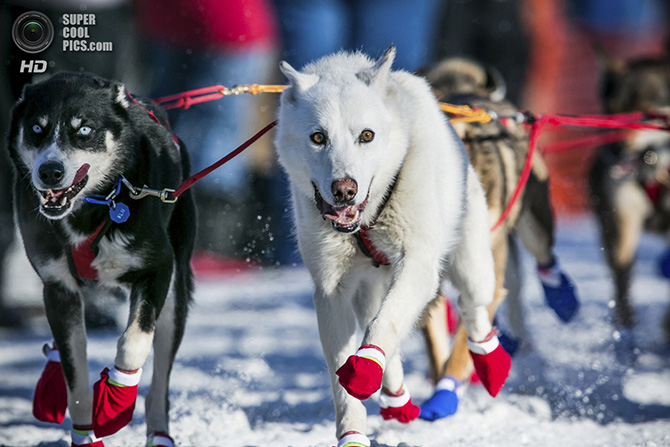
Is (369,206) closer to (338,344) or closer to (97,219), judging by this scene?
(338,344)

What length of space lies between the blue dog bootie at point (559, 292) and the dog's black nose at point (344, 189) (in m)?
1.95

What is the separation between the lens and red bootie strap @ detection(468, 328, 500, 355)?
3.00 m

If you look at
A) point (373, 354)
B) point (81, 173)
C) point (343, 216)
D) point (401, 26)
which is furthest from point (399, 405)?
point (401, 26)

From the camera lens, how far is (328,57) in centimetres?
281

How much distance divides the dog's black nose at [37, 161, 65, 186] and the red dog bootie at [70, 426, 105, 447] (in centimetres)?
84

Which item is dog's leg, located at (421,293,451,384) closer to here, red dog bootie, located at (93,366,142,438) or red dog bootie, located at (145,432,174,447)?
red dog bootie, located at (145,432,174,447)

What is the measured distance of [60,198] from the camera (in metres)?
2.40

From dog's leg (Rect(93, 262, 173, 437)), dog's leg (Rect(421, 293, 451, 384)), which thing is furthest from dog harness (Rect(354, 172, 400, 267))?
dog's leg (Rect(421, 293, 451, 384))

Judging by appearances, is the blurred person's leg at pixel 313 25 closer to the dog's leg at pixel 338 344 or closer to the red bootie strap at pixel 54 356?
the red bootie strap at pixel 54 356

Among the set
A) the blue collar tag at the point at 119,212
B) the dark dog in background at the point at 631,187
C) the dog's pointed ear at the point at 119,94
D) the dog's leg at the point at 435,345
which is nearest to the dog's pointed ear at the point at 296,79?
the dog's pointed ear at the point at 119,94

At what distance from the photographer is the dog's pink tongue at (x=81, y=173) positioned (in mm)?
2443

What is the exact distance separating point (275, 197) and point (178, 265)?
9.72 feet

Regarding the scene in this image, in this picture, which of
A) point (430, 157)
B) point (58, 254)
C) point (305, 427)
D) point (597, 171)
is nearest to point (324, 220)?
point (430, 157)

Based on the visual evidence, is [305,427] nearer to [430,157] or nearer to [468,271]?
[468,271]
